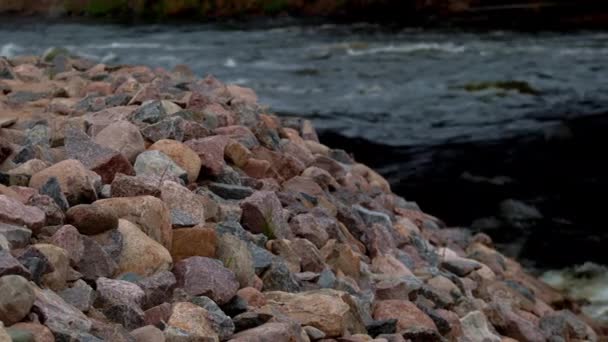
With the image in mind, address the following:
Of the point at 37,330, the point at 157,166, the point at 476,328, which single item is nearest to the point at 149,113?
the point at 157,166

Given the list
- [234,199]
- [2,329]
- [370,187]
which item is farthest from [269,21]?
[2,329]

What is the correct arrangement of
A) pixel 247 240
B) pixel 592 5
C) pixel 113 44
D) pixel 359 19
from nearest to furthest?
1. pixel 247 240
2. pixel 113 44
3. pixel 592 5
4. pixel 359 19

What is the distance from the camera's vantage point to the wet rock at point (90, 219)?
284 cm

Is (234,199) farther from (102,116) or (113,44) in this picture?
(113,44)

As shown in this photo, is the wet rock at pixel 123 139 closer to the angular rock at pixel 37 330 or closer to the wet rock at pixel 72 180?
the wet rock at pixel 72 180

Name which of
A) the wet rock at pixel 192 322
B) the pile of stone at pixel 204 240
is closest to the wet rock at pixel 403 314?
the pile of stone at pixel 204 240

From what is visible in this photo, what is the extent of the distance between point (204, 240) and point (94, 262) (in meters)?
0.45

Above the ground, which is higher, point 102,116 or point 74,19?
point 102,116

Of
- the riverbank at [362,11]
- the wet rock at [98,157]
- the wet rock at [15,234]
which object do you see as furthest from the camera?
the riverbank at [362,11]

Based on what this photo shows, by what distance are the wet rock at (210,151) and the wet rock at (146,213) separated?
79 centimetres

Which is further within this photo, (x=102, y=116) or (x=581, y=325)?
(x=581, y=325)

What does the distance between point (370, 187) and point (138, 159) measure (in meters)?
2.48

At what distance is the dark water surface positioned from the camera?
8211 mm

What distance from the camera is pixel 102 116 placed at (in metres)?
4.14
